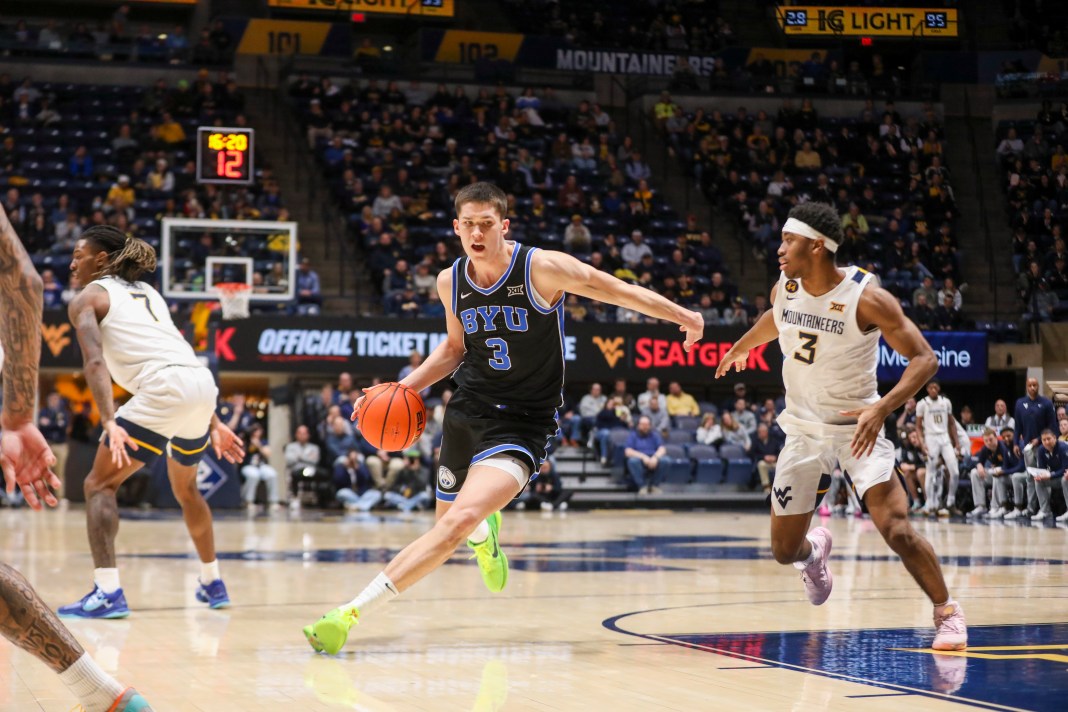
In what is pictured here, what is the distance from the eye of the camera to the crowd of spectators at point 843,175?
74.7 ft

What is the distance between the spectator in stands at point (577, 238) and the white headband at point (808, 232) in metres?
15.6

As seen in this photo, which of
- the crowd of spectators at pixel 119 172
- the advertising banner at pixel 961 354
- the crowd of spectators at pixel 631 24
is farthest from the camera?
the crowd of spectators at pixel 631 24

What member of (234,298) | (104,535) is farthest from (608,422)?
(104,535)

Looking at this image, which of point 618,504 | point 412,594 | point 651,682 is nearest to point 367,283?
point 618,504

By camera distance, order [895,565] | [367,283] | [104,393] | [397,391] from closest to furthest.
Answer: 1. [397,391]
2. [104,393]
3. [895,565]
4. [367,283]

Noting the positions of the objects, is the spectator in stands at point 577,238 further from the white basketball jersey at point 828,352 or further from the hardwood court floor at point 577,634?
the white basketball jersey at point 828,352

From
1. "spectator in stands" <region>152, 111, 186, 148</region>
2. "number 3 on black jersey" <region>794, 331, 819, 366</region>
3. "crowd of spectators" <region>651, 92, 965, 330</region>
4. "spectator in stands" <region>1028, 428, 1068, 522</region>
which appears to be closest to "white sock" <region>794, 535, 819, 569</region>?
"number 3 on black jersey" <region>794, 331, 819, 366</region>

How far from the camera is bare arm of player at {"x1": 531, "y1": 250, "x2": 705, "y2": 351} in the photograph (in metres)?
5.22

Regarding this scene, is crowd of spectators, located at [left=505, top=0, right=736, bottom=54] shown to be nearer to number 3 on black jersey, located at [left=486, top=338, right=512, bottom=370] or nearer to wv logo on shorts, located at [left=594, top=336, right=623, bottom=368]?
wv logo on shorts, located at [left=594, top=336, right=623, bottom=368]

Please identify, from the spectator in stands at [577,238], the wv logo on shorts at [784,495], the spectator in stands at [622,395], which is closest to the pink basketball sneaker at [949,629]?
the wv logo on shorts at [784,495]

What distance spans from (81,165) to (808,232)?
17.6 metres

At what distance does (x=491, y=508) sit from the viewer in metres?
5.16

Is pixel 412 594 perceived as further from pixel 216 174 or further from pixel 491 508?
pixel 216 174

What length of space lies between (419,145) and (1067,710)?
20.3 metres
